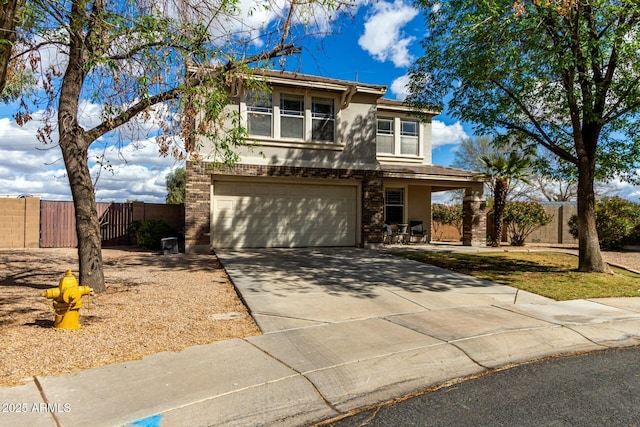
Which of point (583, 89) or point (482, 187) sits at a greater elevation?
point (583, 89)

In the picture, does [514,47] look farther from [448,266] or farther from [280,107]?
[280,107]

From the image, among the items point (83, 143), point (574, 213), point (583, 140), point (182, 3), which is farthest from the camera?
point (574, 213)

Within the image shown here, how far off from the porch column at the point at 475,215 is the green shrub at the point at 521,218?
179cm

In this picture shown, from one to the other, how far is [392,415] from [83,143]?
266 inches

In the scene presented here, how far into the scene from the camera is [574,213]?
21.6 m

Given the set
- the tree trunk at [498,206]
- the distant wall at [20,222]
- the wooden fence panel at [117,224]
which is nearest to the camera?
the distant wall at [20,222]

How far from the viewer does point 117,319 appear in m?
6.00

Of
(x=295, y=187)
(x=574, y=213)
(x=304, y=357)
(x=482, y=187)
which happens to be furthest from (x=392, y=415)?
(x=574, y=213)

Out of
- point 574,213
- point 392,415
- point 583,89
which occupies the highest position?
point 583,89

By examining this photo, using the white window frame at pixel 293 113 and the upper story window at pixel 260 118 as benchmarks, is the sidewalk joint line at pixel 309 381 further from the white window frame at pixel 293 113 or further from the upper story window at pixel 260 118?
the white window frame at pixel 293 113

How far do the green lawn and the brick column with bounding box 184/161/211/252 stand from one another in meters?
6.76

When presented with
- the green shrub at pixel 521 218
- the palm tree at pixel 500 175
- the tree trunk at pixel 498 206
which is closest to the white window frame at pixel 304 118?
the palm tree at pixel 500 175

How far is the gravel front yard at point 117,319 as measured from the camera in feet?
14.8

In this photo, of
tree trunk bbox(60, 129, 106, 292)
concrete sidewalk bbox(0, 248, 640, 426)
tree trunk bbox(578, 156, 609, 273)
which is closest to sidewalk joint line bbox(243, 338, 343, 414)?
concrete sidewalk bbox(0, 248, 640, 426)
